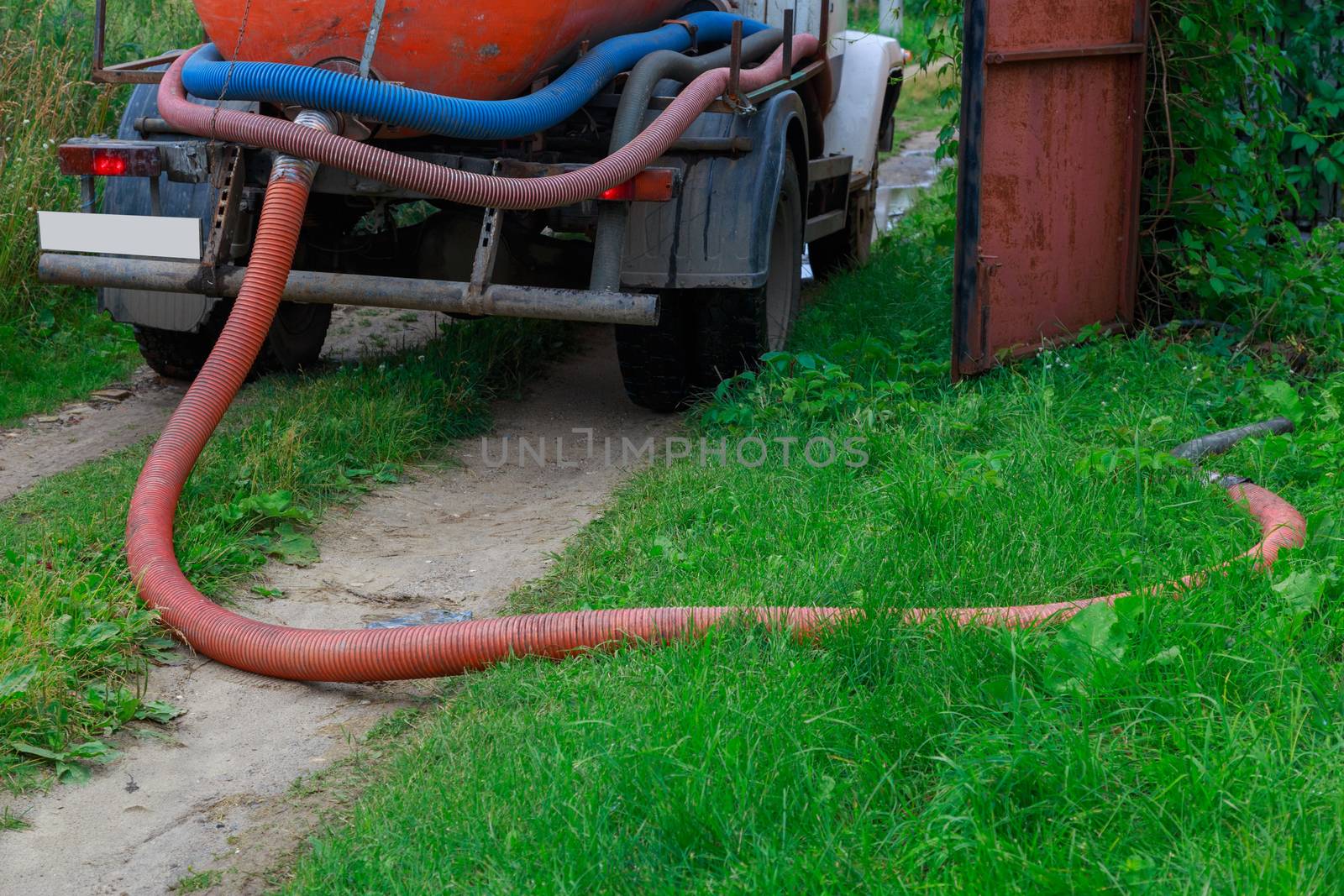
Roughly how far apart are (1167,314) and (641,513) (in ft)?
9.67

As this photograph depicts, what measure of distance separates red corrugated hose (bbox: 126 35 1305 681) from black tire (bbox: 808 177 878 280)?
3220mm

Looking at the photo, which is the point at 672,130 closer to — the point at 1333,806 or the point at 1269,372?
the point at 1269,372

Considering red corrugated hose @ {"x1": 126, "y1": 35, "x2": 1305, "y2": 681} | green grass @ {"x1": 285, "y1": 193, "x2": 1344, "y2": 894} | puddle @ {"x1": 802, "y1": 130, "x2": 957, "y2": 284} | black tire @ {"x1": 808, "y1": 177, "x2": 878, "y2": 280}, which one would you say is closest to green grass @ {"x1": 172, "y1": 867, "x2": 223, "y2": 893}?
green grass @ {"x1": 285, "y1": 193, "x2": 1344, "y2": 894}

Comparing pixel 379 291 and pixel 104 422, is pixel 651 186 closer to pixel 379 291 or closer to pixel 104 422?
pixel 379 291

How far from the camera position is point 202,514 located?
4.07 metres

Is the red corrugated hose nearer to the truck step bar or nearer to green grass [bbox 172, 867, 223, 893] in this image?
the truck step bar

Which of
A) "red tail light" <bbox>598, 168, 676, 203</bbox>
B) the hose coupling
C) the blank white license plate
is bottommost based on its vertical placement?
the blank white license plate

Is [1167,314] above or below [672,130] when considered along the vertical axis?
below

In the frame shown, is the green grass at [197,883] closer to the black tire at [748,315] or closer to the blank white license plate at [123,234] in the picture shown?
the blank white license plate at [123,234]

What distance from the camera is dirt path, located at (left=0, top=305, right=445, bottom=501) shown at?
500 cm

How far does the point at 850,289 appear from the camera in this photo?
286 inches

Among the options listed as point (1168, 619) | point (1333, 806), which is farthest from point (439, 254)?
point (1333, 806)

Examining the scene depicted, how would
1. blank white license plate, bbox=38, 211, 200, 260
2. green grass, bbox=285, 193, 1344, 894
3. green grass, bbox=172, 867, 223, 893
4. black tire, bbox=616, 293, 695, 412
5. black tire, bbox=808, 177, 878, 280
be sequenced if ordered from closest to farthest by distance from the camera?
green grass, bbox=285, 193, 1344, 894, green grass, bbox=172, 867, 223, 893, blank white license plate, bbox=38, 211, 200, 260, black tire, bbox=616, 293, 695, 412, black tire, bbox=808, 177, 878, 280

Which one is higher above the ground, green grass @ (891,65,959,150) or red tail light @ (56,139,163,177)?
green grass @ (891,65,959,150)
